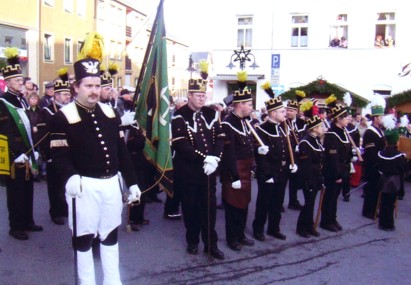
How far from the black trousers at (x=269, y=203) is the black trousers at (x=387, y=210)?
6.14 ft

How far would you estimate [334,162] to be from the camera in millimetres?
7180

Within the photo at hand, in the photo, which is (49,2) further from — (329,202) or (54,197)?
(329,202)

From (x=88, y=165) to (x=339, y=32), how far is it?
17.9 metres

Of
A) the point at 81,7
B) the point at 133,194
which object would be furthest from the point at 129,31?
the point at 133,194

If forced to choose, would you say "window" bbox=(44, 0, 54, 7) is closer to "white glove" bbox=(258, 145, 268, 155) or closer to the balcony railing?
the balcony railing

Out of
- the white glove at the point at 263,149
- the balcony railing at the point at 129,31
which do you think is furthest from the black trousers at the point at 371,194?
the balcony railing at the point at 129,31

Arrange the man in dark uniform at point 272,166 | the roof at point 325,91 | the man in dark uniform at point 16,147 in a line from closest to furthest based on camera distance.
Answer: the man in dark uniform at point 16,147 < the man in dark uniform at point 272,166 < the roof at point 325,91

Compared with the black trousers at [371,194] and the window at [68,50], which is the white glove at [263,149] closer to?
the black trousers at [371,194]

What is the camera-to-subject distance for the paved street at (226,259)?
5.28 metres

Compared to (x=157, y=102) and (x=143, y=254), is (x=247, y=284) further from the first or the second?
(x=157, y=102)

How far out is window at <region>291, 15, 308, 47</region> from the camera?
2066 centimetres

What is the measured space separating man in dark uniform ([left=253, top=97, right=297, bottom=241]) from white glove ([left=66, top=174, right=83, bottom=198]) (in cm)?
A: 296

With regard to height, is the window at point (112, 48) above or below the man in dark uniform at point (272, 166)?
above

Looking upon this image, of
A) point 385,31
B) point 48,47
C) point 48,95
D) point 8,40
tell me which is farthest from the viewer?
point 48,47
